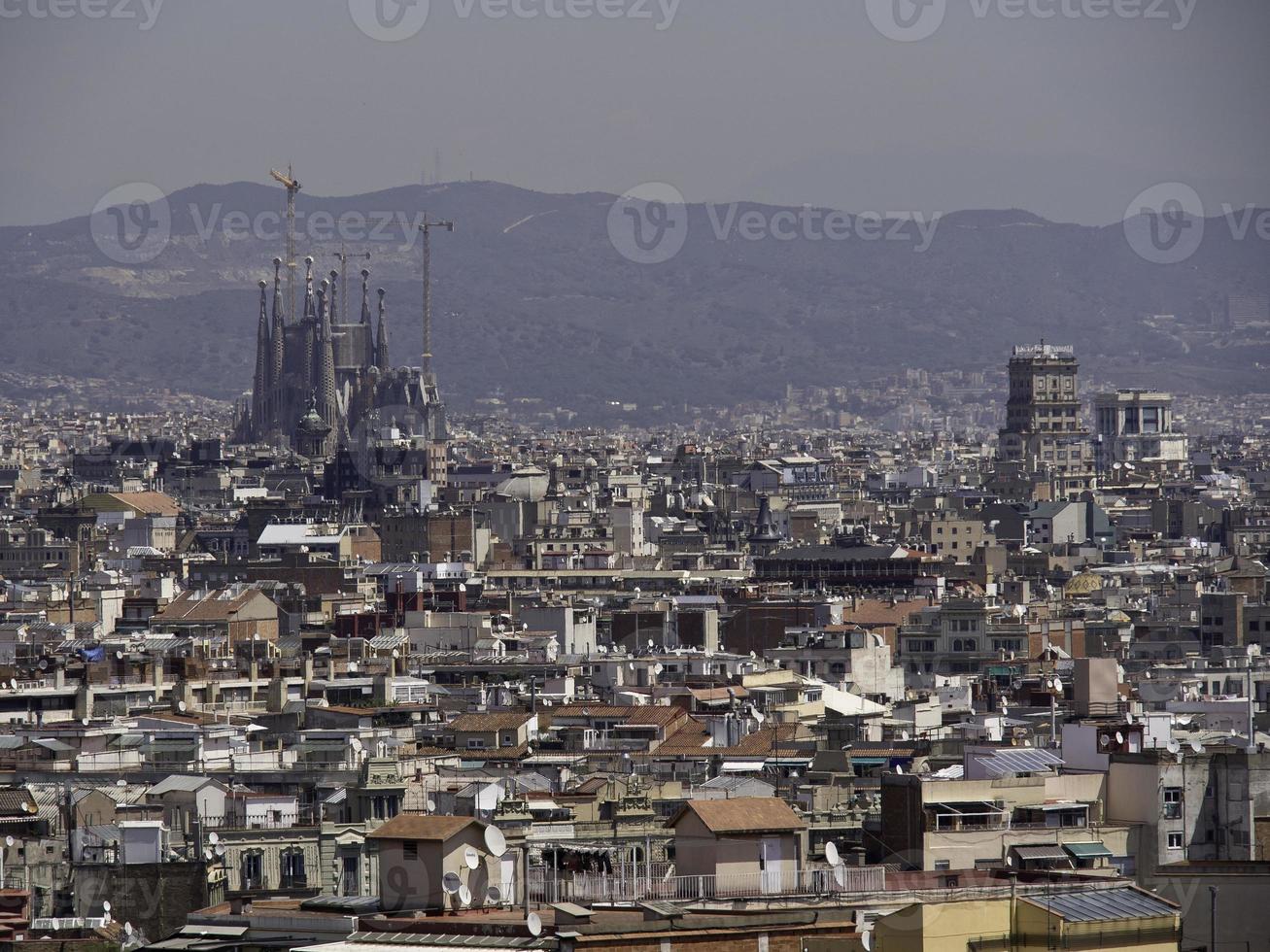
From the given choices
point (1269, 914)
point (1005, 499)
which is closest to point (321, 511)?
point (1005, 499)

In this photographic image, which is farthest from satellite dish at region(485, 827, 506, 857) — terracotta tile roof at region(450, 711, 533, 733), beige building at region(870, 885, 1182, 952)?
terracotta tile roof at region(450, 711, 533, 733)

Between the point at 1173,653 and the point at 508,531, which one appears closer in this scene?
the point at 1173,653

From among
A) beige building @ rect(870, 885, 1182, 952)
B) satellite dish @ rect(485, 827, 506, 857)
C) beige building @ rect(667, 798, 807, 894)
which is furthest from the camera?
beige building @ rect(667, 798, 807, 894)

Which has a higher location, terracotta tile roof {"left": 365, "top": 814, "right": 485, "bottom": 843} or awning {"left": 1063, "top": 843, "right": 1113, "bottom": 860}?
terracotta tile roof {"left": 365, "top": 814, "right": 485, "bottom": 843}

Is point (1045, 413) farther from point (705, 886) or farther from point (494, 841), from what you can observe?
point (494, 841)

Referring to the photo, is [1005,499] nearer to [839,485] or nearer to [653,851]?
[839,485]

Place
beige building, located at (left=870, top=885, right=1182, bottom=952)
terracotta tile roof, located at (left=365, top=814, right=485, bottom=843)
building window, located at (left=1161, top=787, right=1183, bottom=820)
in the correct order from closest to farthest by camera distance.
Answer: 1. beige building, located at (left=870, top=885, right=1182, bottom=952)
2. terracotta tile roof, located at (left=365, top=814, right=485, bottom=843)
3. building window, located at (left=1161, top=787, right=1183, bottom=820)

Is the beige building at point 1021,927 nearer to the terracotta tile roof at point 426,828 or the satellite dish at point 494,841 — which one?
the satellite dish at point 494,841

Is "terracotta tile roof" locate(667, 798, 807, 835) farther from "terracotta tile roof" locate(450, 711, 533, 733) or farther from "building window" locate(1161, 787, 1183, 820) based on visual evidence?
"terracotta tile roof" locate(450, 711, 533, 733)
